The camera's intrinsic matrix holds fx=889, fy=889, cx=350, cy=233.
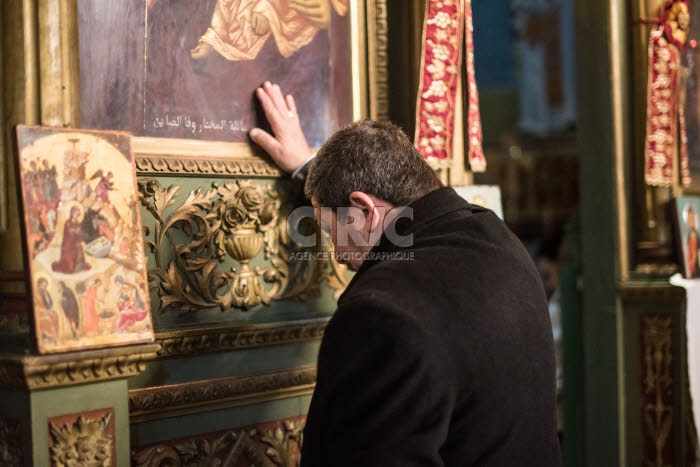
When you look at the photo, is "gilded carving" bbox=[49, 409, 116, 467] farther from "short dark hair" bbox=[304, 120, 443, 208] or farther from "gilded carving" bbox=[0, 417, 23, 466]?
"short dark hair" bbox=[304, 120, 443, 208]

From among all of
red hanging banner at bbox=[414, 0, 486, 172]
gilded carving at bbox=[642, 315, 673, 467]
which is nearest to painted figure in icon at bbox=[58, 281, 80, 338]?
red hanging banner at bbox=[414, 0, 486, 172]

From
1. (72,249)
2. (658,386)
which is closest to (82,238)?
(72,249)

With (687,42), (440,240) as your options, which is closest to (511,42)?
(687,42)

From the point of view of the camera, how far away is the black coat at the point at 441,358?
5.49ft

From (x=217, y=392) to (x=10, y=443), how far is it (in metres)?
0.65

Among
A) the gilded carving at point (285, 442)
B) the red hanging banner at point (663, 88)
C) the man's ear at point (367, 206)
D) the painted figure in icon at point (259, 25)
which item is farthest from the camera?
the red hanging banner at point (663, 88)

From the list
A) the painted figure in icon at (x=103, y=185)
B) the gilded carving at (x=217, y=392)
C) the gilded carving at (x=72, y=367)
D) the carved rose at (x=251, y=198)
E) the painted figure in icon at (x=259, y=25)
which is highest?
the painted figure in icon at (x=259, y=25)

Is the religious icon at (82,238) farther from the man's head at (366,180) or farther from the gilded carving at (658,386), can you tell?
the gilded carving at (658,386)

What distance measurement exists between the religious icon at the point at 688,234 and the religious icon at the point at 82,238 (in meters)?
2.86

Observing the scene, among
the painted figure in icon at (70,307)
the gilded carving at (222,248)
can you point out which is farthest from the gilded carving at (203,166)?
the painted figure in icon at (70,307)

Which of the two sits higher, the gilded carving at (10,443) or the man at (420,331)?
the man at (420,331)

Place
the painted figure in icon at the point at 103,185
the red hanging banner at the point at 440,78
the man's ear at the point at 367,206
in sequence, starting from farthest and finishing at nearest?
the red hanging banner at the point at 440,78
the man's ear at the point at 367,206
the painted figure in icon at the point at 103,185

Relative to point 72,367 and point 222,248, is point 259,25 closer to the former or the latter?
point 222,248

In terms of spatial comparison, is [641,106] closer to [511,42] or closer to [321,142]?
[321,142]
